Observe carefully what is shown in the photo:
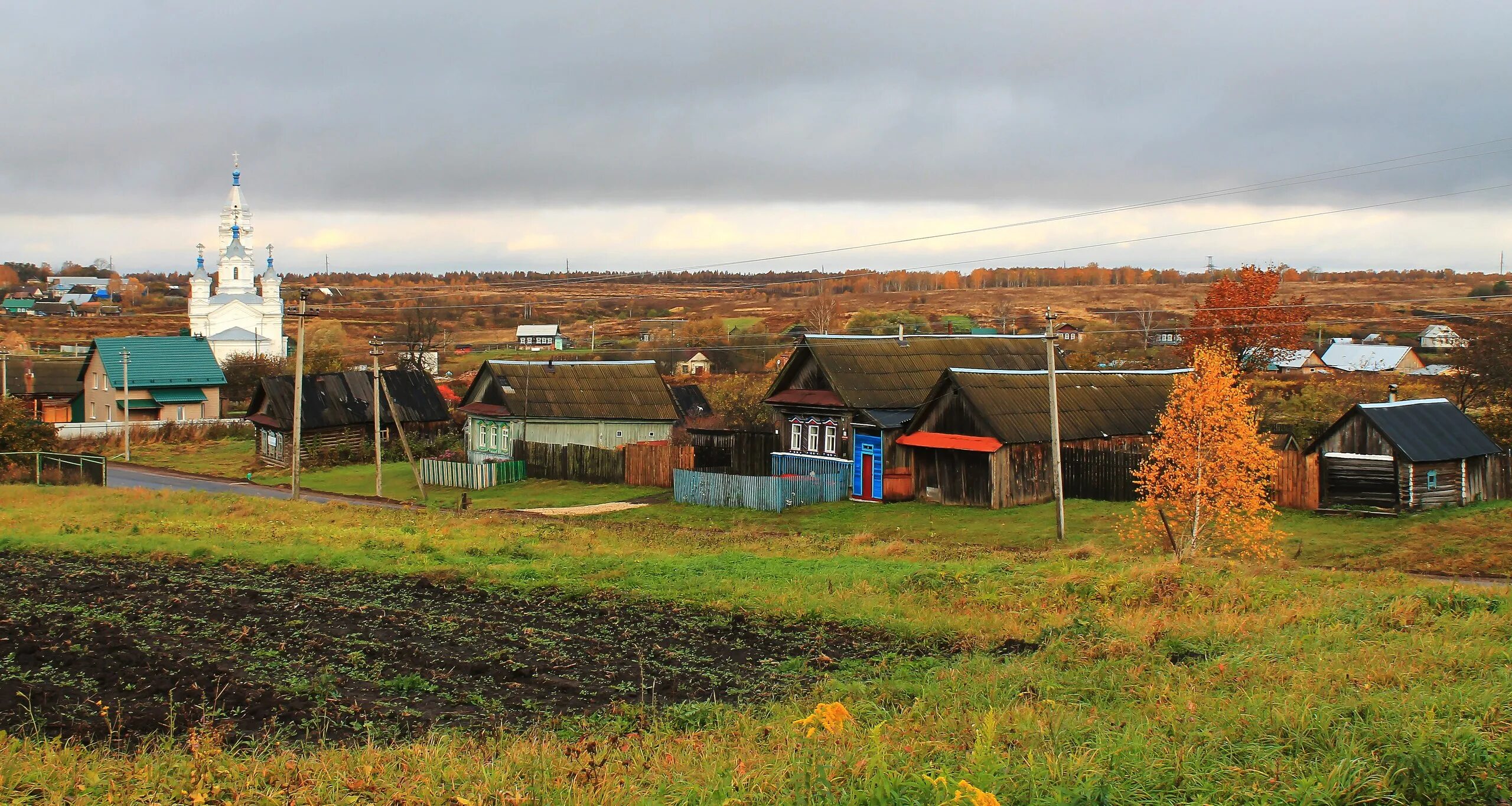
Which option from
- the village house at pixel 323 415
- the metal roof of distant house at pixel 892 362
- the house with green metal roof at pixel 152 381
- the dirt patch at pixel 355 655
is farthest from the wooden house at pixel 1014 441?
→ the house with green metal roof at pixel 152 381

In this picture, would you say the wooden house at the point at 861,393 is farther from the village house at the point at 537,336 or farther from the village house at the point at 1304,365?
the village house at the point at 537,336

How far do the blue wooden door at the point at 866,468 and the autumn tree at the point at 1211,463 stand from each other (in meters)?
14.3

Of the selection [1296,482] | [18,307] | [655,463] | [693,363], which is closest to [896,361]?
[655,463]

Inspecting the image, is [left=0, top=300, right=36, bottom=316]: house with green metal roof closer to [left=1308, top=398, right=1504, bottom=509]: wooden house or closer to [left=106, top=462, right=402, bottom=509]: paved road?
[left=106, top=462, right=402, bottom=509]: paved road

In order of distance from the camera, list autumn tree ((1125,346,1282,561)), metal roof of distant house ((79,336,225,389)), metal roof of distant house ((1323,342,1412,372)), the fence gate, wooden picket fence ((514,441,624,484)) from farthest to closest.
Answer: metal roof of distant house ((1323,342,1412,372)) < metal roof of distant house ((79,336,225,389)) < wooden picket fence ((514,441,624,484)) < the fence gate < autumn tree ((1125,346,1282,561))

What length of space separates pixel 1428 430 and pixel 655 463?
2566 centimetres

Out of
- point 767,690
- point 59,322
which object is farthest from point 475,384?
point 59,322

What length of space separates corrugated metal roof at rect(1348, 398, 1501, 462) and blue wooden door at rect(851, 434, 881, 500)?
44.9 ft

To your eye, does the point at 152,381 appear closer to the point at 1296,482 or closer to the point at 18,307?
the point at 1296,482

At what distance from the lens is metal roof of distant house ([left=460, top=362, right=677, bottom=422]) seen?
50.1 m

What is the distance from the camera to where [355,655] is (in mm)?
13227

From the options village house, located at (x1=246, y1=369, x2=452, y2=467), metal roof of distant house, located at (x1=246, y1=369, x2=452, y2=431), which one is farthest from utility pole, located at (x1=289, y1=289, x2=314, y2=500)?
metal roof of distant house, located at (x1=246, y1=369, x2=452, y2=431)

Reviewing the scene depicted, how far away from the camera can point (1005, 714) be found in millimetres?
8906

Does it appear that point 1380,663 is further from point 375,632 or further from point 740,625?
point 375,632
